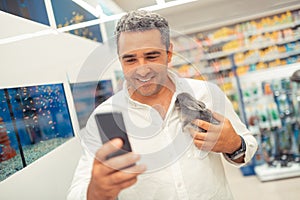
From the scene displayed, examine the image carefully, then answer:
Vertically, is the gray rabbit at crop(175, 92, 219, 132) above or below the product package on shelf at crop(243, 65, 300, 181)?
above

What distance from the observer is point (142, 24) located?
1.87 ft

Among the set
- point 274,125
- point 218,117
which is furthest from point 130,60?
point 274,125

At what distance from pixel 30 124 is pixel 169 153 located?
1.34ft

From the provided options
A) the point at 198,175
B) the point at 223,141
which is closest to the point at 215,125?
the point at 223,141

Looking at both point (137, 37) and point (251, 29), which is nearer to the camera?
point (137, 37)

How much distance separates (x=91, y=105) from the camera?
67cm

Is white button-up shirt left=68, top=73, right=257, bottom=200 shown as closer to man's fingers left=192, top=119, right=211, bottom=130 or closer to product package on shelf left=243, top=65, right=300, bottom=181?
man's fingers left=192, top=119, right=211, bottom=130

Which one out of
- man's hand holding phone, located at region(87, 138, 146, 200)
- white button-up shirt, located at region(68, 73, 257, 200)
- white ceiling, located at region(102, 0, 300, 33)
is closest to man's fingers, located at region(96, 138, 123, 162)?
man's hand holding phone, located at region(87, 138, 146, 200)

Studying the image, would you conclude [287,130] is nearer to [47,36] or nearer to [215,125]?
[215,125]

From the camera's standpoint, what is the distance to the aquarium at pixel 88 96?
0.66m

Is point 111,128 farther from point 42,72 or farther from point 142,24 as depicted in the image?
point 42,72

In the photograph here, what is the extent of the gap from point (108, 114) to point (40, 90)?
0.39m

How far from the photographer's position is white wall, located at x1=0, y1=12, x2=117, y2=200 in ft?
2.26

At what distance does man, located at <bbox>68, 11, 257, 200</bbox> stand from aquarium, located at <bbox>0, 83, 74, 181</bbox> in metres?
0.18
